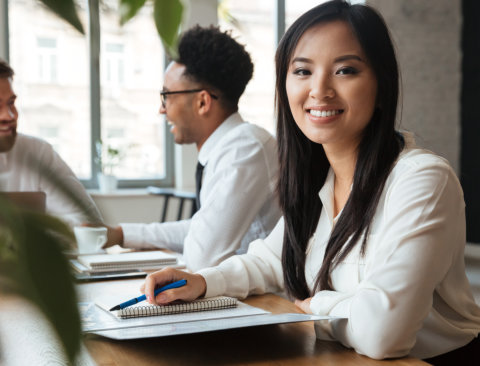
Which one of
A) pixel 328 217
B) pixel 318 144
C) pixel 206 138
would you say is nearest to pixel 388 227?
pixel 328 217

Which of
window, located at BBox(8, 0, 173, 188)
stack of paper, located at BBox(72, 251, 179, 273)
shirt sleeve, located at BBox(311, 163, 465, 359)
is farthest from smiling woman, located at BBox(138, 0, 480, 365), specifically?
window, located at BBox(8, 0, 173, 188)

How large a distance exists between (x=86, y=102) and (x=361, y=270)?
13.8 feet

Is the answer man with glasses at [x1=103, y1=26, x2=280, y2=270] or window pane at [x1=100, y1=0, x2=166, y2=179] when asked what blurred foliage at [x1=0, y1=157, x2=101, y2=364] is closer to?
man with glasses at [x1=103, y1=26, x2=280, y2=270]

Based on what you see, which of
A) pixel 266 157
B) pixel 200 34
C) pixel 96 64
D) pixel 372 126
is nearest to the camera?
pixel 96 64

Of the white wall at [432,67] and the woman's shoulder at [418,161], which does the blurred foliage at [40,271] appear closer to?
the woman's shoulder at [418,161]

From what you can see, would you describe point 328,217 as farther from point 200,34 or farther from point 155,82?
point 155,82

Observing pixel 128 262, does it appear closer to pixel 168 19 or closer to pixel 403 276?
pixel 403 276

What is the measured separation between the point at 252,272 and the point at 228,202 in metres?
0.67

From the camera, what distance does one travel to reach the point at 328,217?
131cm

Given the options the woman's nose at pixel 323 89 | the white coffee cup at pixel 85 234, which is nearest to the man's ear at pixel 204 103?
the woman's nose at pixel 323 89

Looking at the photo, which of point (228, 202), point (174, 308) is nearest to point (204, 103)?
point (228, 202)

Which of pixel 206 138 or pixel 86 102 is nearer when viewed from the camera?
pixel 206 138

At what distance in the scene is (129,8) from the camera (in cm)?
19

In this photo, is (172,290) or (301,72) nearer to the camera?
(172,290)
